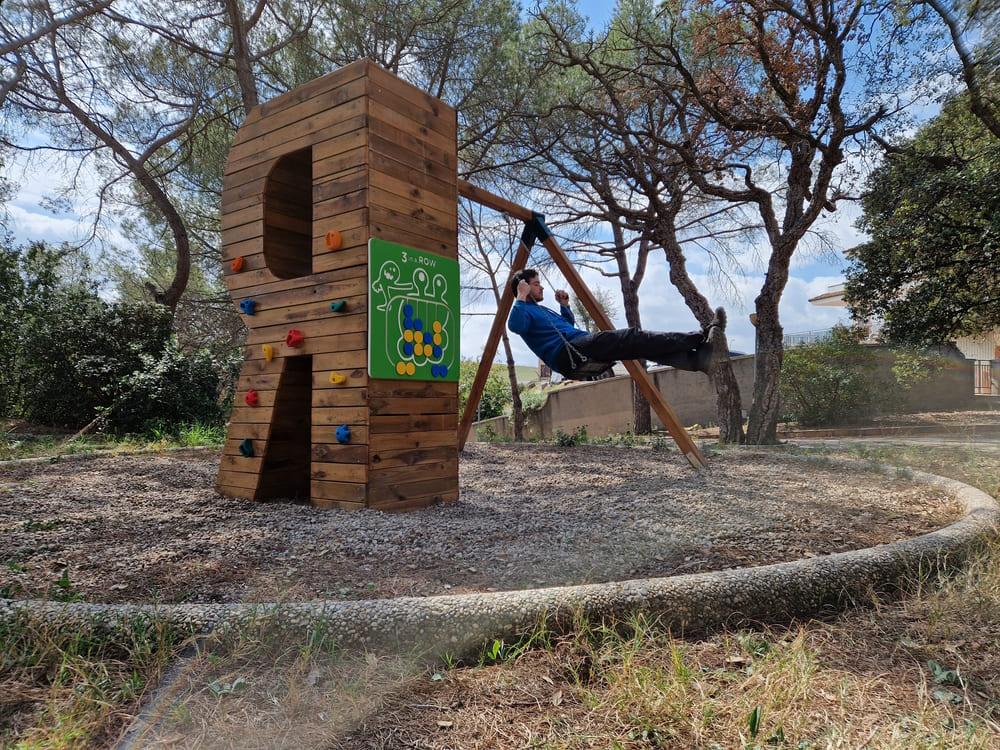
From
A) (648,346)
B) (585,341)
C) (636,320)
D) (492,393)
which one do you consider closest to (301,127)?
(585,341)

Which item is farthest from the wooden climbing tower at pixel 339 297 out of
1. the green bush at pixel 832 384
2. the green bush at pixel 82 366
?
the green bush at pixel 832 384

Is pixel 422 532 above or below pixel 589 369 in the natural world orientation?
below

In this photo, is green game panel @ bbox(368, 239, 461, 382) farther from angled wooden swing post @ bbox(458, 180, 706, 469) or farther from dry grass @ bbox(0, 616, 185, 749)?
dry grass @ bbox(0, 616, 185, 749)

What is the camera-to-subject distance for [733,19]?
25.3ft

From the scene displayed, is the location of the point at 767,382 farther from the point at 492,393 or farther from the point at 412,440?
the point at 492,393

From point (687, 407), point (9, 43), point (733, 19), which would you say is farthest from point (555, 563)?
point (687, 407)

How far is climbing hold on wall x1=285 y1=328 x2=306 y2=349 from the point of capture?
145 inches

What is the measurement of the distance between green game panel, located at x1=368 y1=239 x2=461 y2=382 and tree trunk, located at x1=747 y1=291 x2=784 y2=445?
508 cm

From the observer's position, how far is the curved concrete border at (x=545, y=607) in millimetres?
1566

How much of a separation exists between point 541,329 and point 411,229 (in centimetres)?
106

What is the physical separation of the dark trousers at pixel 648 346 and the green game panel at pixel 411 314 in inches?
36.2

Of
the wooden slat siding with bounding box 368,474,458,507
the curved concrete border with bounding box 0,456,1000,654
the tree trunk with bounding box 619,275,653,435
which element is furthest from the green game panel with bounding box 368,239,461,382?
the tree trunk with bounding box 619,275,653,435

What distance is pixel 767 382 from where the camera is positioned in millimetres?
7609

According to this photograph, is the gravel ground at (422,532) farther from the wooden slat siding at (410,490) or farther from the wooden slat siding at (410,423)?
the wooden slat siding at (410,423)
